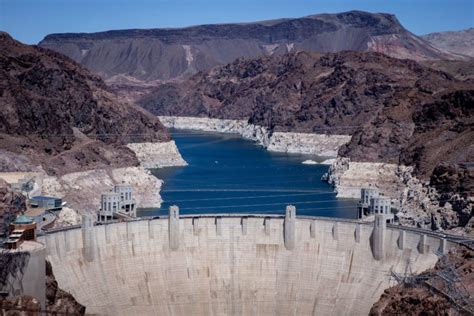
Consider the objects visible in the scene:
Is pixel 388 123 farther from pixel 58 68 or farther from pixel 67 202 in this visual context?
pixel 67 202

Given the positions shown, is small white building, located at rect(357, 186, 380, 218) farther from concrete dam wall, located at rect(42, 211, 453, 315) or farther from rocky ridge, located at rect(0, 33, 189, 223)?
rocky ridge, located at rect(0, 33, 189, 223)

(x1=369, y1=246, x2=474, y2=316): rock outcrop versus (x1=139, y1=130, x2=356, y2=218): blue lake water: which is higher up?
(x1=369, y1=246, x2=474, y2=316): rock outcrop

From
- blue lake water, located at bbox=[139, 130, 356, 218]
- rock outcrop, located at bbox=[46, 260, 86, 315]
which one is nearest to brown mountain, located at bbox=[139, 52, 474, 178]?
blue lake water, located at bbox=[139, 130, 356, 218]

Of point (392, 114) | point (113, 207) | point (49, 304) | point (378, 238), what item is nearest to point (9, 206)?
point (113, 207)

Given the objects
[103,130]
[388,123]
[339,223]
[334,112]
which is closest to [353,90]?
[334,112]

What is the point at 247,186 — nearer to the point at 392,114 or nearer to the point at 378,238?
the point at 392,114

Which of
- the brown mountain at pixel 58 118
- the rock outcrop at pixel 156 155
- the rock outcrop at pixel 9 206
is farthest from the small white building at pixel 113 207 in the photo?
the rock outcrop at pixel 156 155
